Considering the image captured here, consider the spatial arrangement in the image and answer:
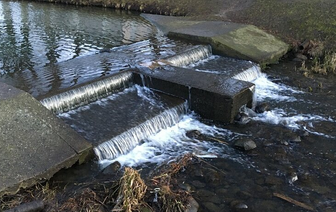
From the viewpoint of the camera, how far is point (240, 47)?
1263 cm

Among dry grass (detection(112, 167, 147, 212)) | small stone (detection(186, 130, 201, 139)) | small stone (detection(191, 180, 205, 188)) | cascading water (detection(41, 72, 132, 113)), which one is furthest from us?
cascading water (detection(41, 72, 132, 113))

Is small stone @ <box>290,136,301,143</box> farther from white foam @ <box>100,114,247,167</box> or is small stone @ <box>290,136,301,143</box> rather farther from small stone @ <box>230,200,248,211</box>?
small stone @ <box>230,200,248,211</box>

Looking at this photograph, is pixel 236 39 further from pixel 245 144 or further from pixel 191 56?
pixel 245 144

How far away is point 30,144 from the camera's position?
568 centimetres

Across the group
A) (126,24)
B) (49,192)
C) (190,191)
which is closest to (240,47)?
(126,24)

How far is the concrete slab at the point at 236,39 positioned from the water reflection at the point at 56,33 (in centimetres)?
207

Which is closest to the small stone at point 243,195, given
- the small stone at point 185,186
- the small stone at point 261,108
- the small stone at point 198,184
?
the small stone at point 198,184

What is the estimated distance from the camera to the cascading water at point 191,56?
1096 centimetres

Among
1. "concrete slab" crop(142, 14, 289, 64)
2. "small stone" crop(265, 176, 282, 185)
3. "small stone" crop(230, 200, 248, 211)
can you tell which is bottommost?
"small stone" crop(230, 200, 248, 211)

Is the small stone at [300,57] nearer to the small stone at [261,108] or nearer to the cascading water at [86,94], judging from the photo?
the small stone at [261,108]

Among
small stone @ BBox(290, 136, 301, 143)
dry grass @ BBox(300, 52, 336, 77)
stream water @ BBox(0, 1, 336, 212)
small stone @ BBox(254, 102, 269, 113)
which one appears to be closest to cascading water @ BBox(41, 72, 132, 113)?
stream water @ BBox(0, 1, 336, 212)

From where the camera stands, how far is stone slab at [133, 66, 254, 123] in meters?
8.00

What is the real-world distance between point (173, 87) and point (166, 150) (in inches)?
91.1

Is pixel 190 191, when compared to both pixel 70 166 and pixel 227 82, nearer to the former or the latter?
pixel 70 166
